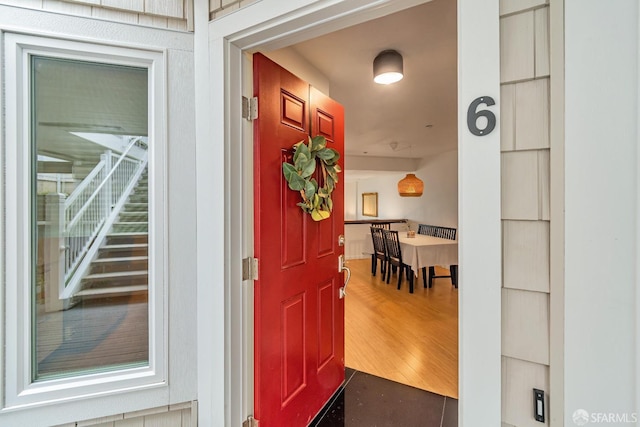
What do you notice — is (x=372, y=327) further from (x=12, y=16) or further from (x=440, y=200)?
(x=440, y=200)

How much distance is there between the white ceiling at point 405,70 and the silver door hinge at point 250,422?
2.15m

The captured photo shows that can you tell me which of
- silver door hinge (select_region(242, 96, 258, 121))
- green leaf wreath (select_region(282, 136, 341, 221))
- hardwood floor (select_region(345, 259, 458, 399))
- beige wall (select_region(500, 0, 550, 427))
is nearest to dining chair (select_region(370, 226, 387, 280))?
hardwood floor (select_region(345, 259, 458, 399))

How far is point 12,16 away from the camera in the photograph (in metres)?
1.04

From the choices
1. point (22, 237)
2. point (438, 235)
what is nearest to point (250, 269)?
point (22, 237)

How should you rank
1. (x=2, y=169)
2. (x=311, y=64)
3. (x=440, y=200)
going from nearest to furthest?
(x=2, y=169)
(x=311, y=64)
(x=440, y=200)

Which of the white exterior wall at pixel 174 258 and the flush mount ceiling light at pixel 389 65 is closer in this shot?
the white exterior wall at pixel 174 258

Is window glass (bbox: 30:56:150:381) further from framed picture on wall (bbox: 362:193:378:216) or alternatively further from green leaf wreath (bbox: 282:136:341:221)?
framed picture on wall (bbox: 362:193:378:216)

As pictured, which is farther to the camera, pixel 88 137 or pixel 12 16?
pixel 88 137

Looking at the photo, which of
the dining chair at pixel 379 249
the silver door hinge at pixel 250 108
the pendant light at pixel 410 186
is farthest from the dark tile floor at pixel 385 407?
the pendant light at pixel 410 186

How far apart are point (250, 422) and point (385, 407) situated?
1079 mm

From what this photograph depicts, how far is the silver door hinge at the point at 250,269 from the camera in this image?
127 centimetres
